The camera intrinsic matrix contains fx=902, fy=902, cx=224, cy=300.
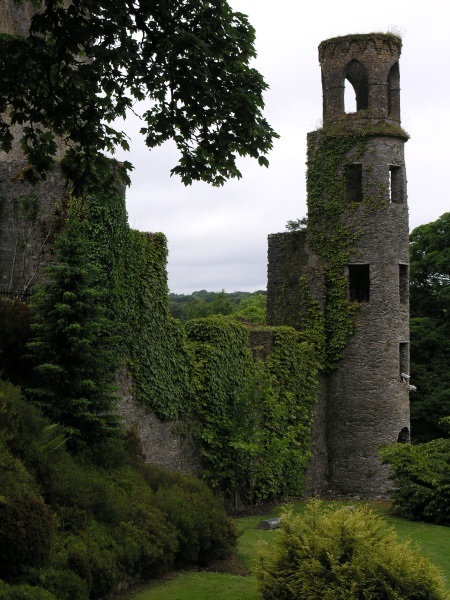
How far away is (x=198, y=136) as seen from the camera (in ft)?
39.1

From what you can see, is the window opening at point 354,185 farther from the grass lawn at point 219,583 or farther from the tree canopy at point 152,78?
the tree canopy at point 152,78

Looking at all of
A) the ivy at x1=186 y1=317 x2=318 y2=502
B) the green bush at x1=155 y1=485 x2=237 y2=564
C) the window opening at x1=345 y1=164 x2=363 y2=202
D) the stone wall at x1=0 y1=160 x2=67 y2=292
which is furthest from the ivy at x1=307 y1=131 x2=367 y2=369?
the green bush at x1=155 y1=485 x2=237 y2=564

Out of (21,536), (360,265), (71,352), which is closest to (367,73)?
(360,265)

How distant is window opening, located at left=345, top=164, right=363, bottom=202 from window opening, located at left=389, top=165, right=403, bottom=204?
3.17 feet

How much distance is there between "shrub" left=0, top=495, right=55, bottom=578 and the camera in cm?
1077

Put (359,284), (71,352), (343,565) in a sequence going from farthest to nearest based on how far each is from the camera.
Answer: (359,284), (71,352), (343,565)

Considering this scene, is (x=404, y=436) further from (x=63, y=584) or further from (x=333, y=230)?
(x=63, y=584)

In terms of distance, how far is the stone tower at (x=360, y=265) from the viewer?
1091 inches

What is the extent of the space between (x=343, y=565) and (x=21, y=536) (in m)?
4.07

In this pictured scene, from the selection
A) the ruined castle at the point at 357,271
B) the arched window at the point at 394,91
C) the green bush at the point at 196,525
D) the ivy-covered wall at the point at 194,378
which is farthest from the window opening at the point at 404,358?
the green bush at the point at 196,525

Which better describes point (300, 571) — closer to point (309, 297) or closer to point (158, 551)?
point (158, 551)

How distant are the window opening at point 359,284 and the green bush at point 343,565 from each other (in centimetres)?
1704

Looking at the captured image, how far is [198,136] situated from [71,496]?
5392 millimetres

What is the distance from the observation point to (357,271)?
29.2 metres
